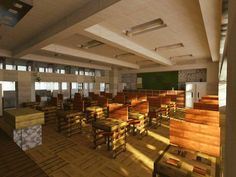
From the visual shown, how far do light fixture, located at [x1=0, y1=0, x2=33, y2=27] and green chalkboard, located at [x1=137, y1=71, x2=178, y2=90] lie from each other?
943 cm

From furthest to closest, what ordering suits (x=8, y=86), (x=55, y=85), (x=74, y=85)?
(x=74, y=85) → (x=55, y=85) → (x=8, y=86)

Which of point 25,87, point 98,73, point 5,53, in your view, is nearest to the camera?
point 5,53

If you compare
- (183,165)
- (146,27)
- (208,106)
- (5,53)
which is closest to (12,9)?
(146,27)

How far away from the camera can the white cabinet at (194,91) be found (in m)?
8.45

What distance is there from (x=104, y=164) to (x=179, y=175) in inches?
68.1

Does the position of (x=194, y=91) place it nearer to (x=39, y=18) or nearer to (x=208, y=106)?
(x=208, y=106)

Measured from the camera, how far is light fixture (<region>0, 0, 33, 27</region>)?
211cm

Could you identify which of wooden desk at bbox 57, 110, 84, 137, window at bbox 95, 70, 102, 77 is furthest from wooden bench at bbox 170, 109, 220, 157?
window at bbox 95, 70, 102, 77

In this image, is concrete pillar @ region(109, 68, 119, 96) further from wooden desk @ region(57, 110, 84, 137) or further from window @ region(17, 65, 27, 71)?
wooden desk @ region(57, 110, 84, 137)

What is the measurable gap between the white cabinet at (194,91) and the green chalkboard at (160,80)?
4.17 ft

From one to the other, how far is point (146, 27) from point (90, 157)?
337 centimetres

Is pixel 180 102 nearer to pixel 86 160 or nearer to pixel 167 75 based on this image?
pixel 167 75

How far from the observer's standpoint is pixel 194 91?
8.62m

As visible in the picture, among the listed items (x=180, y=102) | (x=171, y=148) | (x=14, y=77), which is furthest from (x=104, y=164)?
(x=180, y=102)
